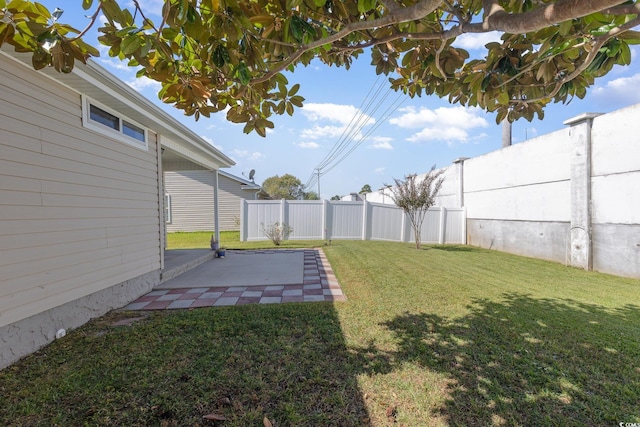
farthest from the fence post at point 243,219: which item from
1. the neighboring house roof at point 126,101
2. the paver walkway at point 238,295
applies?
the paver walkway at point 238,295

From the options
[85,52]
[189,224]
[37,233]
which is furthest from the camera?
[189,224]

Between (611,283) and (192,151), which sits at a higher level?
(192,151)

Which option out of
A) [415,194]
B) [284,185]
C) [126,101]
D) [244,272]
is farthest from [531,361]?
[284,185]

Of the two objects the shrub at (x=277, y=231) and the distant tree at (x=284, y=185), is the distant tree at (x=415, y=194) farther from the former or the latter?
the distant tree at (x=284, y=185)

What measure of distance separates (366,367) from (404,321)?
1.23 metres

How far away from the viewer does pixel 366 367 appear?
2.54m

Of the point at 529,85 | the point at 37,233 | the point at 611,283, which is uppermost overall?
the point at 529,85

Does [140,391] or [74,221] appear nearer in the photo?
[140,391]

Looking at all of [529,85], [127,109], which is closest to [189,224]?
[127,109]

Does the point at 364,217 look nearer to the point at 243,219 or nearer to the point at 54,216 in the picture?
the point at 243,219

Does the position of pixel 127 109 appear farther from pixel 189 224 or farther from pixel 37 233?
pixel 189 224

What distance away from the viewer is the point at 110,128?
4.21 meters

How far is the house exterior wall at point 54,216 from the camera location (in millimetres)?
2723

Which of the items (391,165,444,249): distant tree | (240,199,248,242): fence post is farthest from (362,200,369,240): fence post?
(240,199,248,242): fence post
